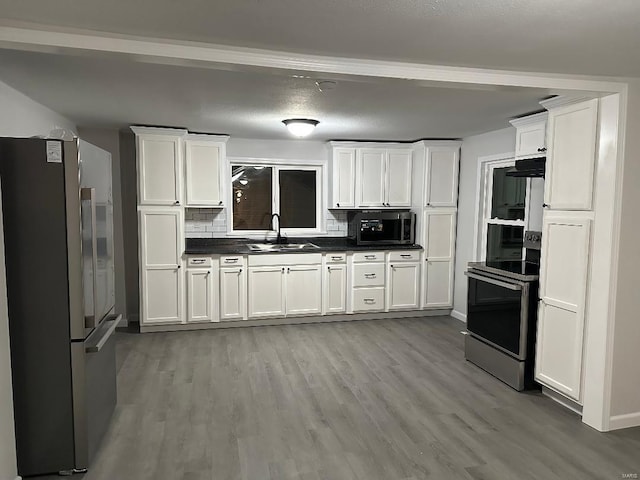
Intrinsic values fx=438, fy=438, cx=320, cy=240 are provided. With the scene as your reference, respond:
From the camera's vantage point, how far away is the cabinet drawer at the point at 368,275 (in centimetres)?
551

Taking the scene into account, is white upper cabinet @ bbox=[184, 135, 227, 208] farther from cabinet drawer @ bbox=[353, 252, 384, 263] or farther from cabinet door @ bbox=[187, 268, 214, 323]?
cabinet drawer @ bbox=[353, 252, 384, 263]

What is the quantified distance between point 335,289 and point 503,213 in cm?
214

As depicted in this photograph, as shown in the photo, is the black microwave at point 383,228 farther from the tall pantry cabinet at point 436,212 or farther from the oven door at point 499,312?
the oven door at point 499,312

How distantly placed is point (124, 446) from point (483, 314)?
3.00m

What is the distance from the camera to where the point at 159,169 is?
15.8 feet

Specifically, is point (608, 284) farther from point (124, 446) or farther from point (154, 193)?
point (154, 193)

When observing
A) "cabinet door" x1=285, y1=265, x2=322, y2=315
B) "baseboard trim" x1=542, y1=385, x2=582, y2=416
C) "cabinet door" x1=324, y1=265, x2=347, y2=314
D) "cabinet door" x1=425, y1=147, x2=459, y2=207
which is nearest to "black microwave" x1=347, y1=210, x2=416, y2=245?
"cabinet door" x1=425, y1=147, x2=459, y2=207

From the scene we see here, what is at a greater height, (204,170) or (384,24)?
(384,24)

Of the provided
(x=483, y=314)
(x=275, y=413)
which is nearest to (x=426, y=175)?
(x=483, y=314)

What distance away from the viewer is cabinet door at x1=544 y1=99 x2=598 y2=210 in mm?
2971

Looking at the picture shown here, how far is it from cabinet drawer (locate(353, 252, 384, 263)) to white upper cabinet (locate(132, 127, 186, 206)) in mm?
2204

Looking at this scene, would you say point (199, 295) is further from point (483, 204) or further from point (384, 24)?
point (384, 24)

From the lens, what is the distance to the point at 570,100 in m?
3.05

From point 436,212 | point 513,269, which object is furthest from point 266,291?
point 513,269
